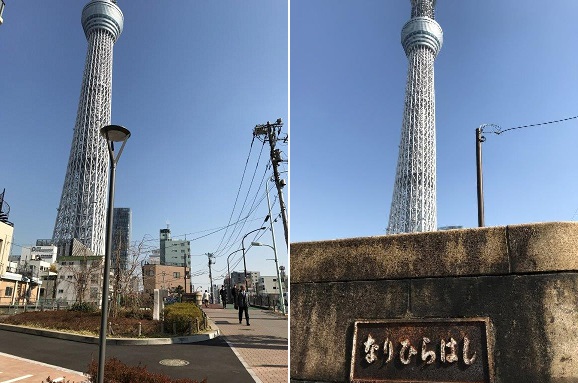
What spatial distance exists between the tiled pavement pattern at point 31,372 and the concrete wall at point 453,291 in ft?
15.9

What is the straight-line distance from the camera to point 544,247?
13.8 ft

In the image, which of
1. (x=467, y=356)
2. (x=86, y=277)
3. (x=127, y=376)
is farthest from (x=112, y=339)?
(x=86, y=277)

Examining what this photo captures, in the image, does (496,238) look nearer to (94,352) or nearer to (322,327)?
(322,327)

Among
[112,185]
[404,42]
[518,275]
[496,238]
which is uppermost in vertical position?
[404,42]

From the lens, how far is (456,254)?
14.9 ft

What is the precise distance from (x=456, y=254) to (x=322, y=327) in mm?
1541

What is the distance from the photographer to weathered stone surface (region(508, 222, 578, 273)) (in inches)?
163

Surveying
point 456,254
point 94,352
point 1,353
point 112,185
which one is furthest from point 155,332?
point 456,254

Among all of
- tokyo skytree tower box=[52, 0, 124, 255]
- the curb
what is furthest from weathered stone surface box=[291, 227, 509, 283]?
tokyo skytree tower box=[52, 0, 124, 255]

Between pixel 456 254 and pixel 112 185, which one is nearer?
pixel 456 254

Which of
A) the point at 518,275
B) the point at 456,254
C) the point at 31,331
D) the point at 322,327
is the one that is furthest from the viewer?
the point at 31,331

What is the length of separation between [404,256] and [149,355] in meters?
8.12

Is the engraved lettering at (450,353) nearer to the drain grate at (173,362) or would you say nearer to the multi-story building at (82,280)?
the drain grate at (173,362)

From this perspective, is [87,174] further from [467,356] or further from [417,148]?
[467,356]
